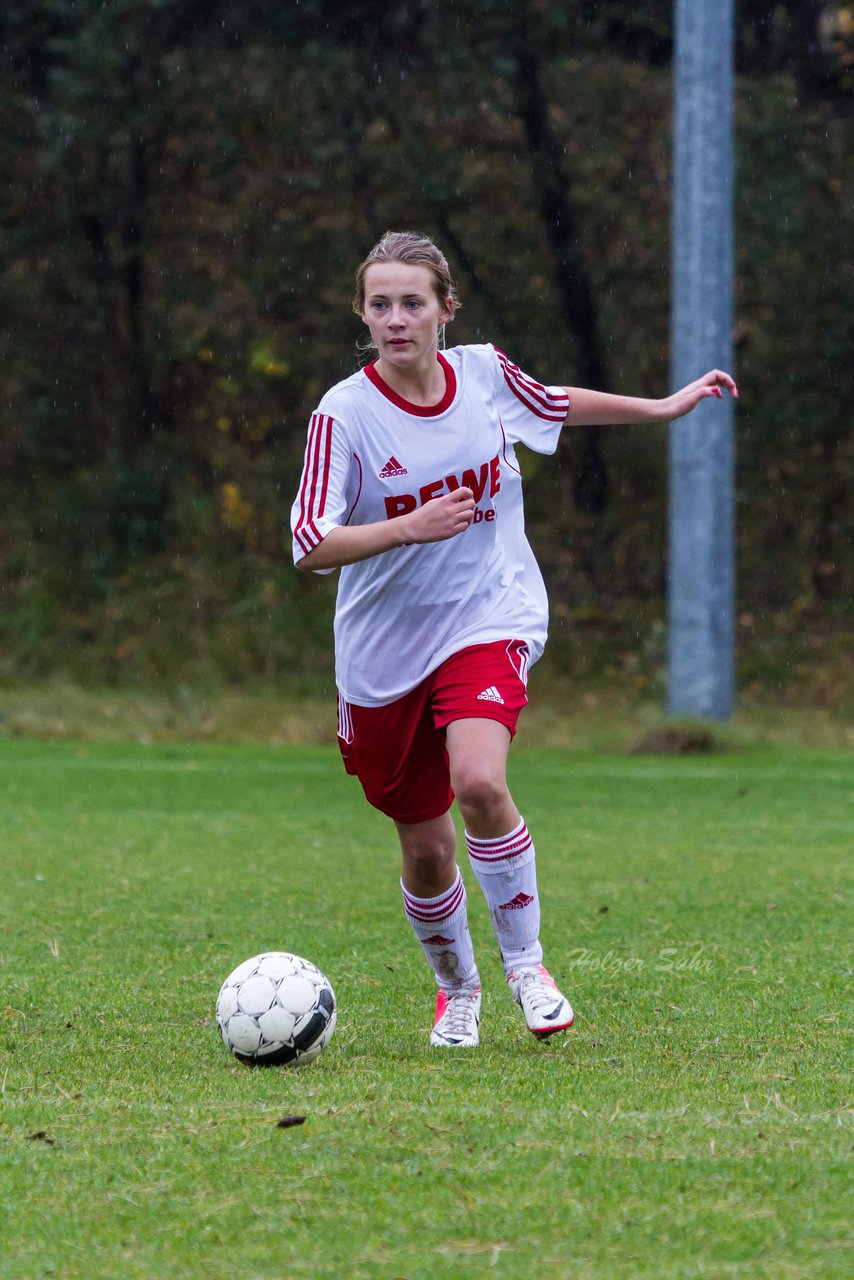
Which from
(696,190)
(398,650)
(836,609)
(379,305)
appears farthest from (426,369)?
(836,609)

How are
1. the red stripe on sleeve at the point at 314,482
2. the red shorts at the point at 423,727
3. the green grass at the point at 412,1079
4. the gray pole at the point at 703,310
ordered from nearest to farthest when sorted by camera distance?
the green grass at the point at 412,1079
the red stripe on sleeve at the point at 314,482
the red shorts at the point at 423,727
the gray pole at the point at 703,310

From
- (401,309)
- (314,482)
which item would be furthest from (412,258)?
(314,482)

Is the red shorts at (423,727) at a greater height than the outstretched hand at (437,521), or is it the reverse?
the outstretched hand at (437,521)

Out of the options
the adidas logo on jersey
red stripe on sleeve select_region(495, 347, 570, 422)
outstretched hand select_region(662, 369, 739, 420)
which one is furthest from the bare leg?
outstretched hand select_region(662, 369, 739, 420)

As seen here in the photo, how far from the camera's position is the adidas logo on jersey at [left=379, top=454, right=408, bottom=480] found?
429cm

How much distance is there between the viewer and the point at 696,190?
13.0 metres

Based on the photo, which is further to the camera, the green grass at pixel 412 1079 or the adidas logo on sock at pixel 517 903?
the adidas logo on sock at pixel 517 903

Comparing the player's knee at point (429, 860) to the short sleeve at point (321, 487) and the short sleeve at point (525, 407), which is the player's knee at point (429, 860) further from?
the short sleeve at point (525, 407)

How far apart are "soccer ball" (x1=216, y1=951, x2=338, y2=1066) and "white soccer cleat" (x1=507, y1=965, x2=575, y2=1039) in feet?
1.50

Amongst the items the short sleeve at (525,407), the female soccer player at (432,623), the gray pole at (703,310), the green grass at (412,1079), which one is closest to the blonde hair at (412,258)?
the female soccer player at (432,623)

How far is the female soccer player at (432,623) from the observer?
4223mm

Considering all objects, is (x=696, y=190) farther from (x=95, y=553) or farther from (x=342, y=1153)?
(x=342, y=1153)

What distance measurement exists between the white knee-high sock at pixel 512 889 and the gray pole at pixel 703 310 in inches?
348

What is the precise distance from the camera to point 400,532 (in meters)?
3.92
